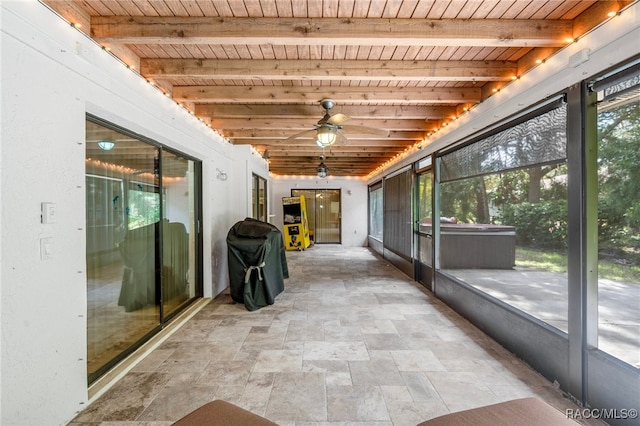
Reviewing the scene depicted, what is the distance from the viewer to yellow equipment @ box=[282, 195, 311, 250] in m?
9.30

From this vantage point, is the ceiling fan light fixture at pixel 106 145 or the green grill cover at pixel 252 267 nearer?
the ceiling fan light fixture at pixel 106 145

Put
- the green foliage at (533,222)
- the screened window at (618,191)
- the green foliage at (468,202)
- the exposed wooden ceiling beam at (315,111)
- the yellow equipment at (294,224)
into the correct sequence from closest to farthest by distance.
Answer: the screened window at (618,191), the exposed wooden ceiling beam at (315,111), the green foliage at (533,222), the green foliage at (468,202), the yellow equipment at (294,224)

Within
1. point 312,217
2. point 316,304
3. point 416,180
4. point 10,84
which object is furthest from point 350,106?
point 312,217

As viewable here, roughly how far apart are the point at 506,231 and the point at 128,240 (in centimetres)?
661

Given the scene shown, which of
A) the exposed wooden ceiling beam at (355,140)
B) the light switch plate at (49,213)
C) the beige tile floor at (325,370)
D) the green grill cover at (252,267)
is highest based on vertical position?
the exposed wooden ceiling beam at (355,140)

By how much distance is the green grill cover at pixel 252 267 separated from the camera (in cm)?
381

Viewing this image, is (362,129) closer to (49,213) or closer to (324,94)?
(324,94)

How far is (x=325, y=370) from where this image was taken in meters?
2.32

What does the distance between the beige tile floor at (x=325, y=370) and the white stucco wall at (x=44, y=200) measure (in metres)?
0.43

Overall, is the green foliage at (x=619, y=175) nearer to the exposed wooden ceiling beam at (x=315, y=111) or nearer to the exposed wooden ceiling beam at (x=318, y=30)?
the exposed wooden ceiling beam at (x=318, y=30)

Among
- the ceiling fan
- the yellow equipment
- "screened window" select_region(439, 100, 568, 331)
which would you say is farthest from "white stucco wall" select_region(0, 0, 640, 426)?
the yellow equipment

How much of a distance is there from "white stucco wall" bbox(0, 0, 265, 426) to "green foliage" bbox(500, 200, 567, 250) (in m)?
7.50

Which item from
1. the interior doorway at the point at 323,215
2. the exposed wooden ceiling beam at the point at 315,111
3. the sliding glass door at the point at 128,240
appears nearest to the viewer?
the sliding glass door at the point at 128,240

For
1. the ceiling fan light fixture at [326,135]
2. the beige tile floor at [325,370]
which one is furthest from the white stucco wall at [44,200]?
the ceiling fan light fixture at [326,135]
